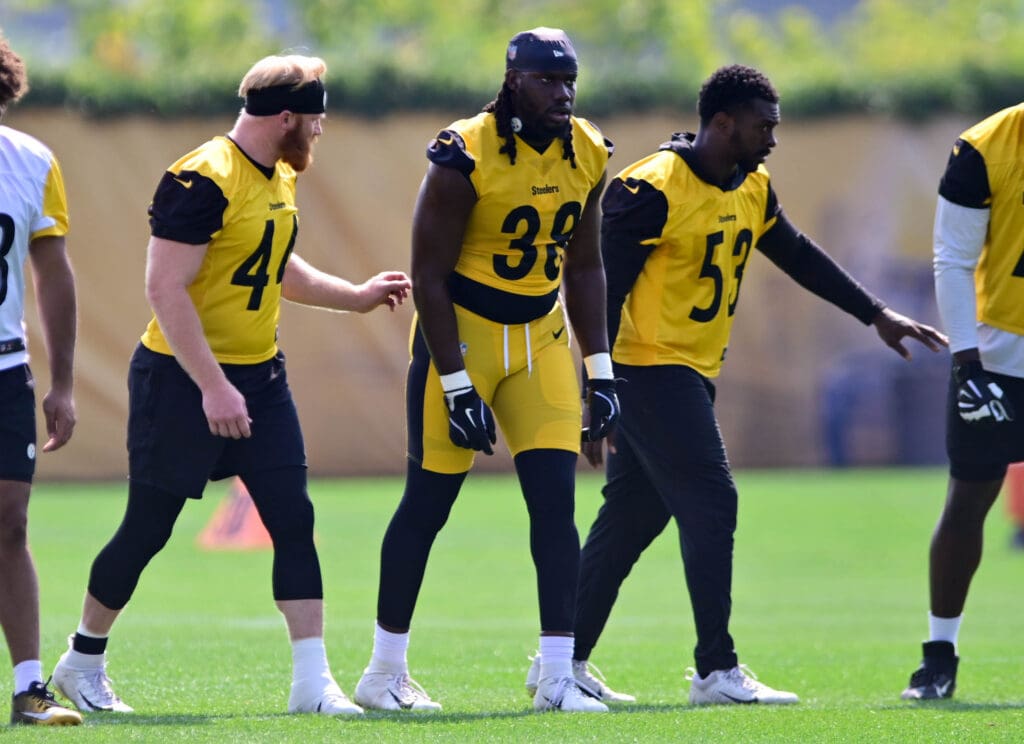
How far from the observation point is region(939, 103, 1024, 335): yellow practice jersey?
6.25 metres

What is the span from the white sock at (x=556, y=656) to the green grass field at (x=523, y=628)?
6.9 inches

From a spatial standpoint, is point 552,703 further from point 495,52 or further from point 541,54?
point 495,52

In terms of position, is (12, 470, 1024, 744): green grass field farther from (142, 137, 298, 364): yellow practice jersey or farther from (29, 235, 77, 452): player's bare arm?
(142, 137, 298, 364): yellow practice jersey

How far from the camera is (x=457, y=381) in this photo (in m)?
5.59

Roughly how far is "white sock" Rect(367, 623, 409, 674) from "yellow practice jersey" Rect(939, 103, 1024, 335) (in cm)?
252

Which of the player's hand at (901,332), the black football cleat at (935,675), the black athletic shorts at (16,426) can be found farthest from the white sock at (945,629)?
the black athletic shorts at (16,426)

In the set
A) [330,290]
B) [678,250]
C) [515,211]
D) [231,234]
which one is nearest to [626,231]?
[678,250]

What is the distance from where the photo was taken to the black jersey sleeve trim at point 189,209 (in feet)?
17.7

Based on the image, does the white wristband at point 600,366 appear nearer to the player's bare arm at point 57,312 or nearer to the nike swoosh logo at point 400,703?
the nike swoosh logo at point 400,703

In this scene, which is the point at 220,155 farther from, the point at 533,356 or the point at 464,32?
the point at 464,32

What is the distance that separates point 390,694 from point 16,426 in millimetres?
1561

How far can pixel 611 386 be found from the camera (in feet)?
19.4

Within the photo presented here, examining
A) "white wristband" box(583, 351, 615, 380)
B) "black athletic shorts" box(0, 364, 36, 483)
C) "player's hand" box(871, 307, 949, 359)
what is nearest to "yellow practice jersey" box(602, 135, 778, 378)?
"white wristband" box(583, 351, 615, 380)

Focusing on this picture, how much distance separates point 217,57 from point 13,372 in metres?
26.3
